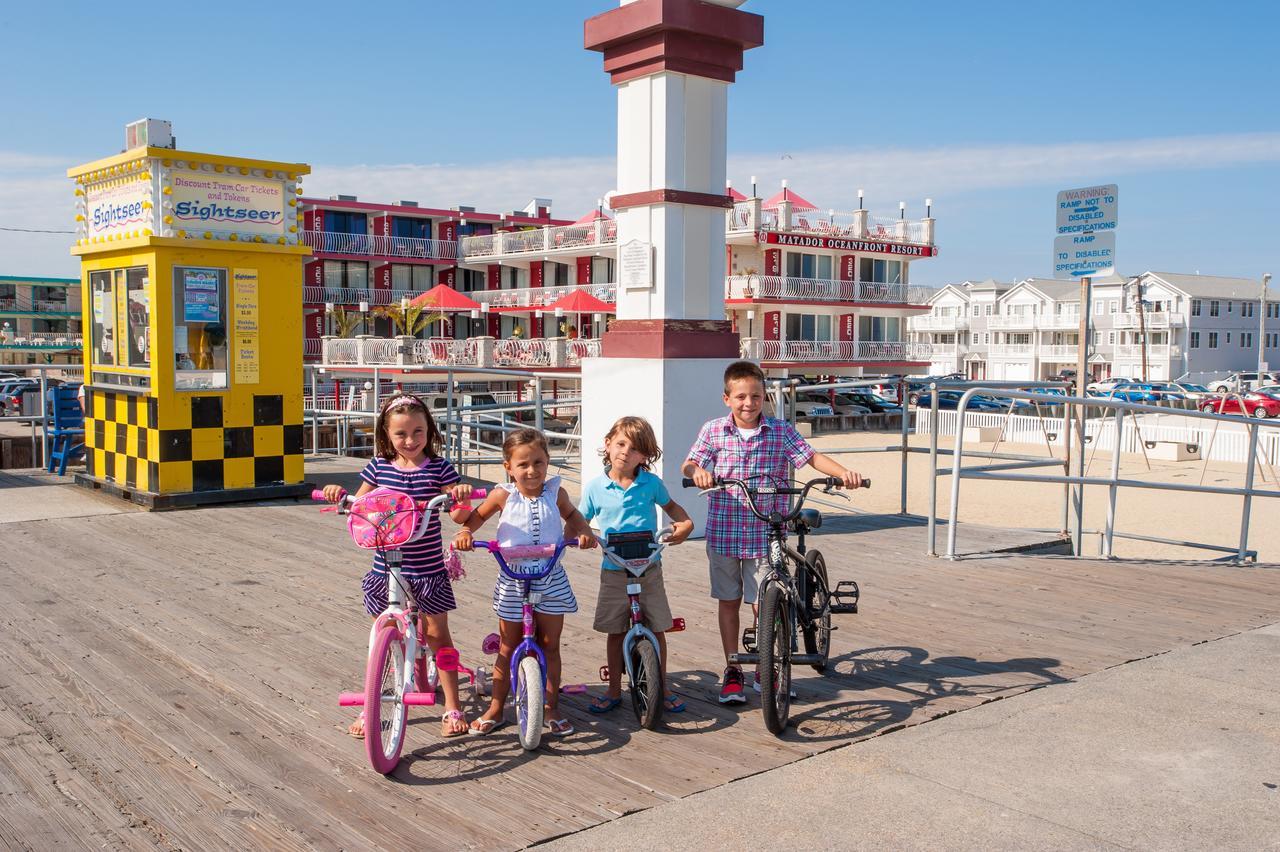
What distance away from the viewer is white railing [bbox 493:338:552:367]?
44.1 metres

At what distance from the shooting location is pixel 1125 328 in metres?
83.9

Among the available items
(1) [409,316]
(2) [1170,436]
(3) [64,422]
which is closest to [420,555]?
(3) [64,422]

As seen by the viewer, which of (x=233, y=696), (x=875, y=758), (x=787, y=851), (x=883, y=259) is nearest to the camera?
(x=787, y=851)

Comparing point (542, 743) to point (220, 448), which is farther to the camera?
point (220, 448)

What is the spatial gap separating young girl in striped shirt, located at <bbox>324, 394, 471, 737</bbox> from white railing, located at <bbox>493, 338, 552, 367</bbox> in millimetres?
39365

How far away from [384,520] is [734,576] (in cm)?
160

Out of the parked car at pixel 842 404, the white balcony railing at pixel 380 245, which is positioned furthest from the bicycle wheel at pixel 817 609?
the white balcony railing at pixel 380 245

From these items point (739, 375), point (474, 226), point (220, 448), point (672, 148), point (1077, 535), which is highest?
point (474, 226)

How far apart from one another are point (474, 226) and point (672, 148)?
5188 centimetres

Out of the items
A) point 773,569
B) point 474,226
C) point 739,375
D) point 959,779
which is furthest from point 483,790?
point 474,226

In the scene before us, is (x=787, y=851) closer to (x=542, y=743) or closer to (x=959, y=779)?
(x=959, y=779)

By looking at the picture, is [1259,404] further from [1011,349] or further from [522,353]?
[1011,349]

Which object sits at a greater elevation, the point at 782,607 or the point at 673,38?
the point at 673,38

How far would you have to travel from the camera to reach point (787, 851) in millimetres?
3467
